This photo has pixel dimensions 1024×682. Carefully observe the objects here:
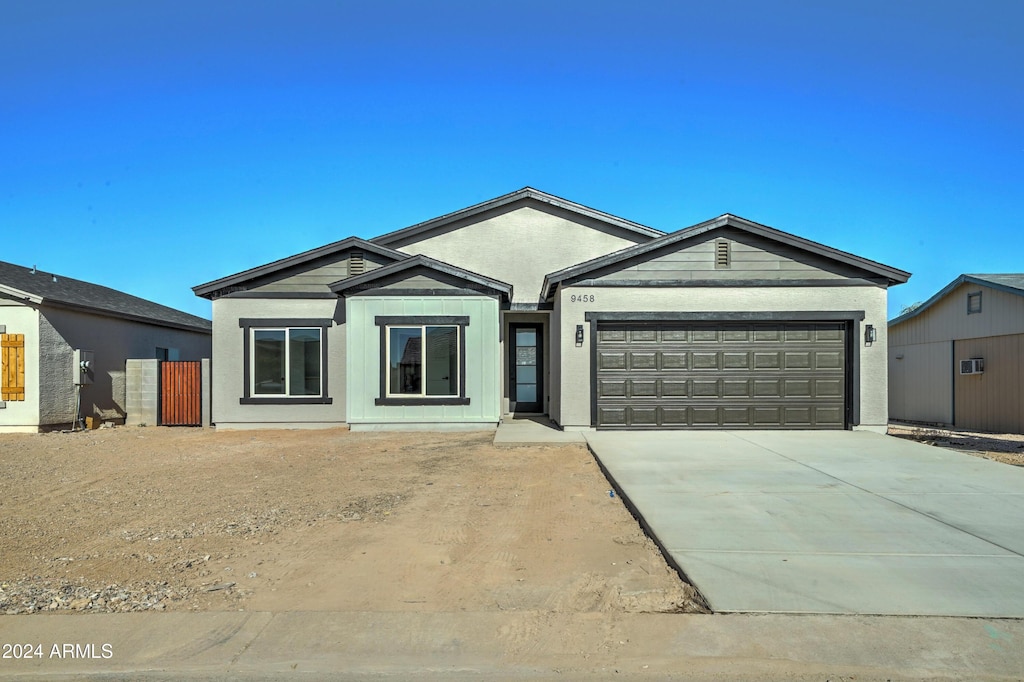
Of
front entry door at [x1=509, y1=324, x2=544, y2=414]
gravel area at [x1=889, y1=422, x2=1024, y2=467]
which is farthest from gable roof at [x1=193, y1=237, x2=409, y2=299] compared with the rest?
gravel area at [x1=889, y1=422, x2=1024, y2=467]

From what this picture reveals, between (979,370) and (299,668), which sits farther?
(979,370)

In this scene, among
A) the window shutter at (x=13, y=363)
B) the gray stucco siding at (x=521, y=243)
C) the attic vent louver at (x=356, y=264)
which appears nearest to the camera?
the window shutter at (x=13, y=363)

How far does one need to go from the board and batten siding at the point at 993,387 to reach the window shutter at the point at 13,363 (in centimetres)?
2323

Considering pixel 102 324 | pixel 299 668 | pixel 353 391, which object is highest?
pixel 102 324

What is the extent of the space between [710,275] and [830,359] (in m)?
2.93

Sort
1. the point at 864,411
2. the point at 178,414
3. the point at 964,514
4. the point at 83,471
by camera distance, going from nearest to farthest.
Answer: the point at 964,514
the point at 83,471
the point at 864,411
the point at 178,414

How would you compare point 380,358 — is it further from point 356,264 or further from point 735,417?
point 735,417

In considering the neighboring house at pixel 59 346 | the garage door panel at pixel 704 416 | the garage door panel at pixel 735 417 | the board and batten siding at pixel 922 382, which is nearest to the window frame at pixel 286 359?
the neighboring house at pixel 59 346

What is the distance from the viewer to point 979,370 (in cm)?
1627

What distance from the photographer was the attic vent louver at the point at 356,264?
48.1ft


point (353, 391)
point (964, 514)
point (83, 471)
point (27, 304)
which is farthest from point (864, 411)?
point (27, 304)

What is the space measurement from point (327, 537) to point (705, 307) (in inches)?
363

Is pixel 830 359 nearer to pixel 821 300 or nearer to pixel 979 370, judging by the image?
pixel 821 300

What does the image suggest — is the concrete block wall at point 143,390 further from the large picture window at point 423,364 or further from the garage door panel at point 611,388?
the garage door panel at point 611,388
